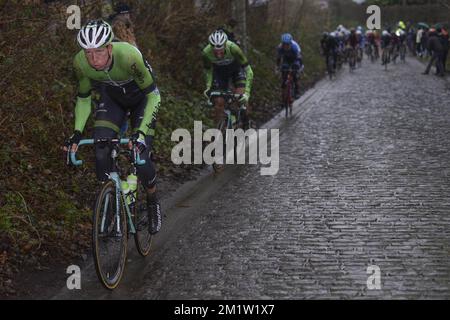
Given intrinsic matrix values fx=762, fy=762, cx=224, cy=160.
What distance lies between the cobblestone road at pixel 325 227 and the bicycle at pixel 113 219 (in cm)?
30

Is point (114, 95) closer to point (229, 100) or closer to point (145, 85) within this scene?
point (145, 85)

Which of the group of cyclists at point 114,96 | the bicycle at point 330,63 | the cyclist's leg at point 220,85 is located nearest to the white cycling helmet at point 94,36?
the group of cyclists at point 114,96

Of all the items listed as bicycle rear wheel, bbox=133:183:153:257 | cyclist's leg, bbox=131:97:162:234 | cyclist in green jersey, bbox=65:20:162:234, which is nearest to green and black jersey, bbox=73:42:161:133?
cyclist in green jersey, bbox=65:20:162:234

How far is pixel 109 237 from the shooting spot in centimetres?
612

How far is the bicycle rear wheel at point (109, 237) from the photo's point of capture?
583 cm

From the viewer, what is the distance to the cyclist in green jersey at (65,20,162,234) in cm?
626

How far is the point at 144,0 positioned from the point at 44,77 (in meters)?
6.73

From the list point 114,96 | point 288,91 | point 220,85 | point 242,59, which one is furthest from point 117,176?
point 288,91

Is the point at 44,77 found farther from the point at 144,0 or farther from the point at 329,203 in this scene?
the point at 144,0

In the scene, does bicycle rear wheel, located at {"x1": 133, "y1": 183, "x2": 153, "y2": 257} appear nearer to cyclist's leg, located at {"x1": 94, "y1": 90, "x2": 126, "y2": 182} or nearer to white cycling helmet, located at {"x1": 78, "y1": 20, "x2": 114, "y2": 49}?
cyclist's leg, located at {"x1": 94, "y1": 90, "x2": 126, "y2": 182}

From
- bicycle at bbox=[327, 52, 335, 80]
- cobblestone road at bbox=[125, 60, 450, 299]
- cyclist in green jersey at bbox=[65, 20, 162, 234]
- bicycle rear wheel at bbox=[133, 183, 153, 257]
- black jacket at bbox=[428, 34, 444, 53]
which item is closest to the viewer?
cobblestone road at bbox=[125, 60, 450, 299]

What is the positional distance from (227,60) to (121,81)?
526cm

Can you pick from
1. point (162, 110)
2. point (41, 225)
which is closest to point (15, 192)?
point (41, 225)

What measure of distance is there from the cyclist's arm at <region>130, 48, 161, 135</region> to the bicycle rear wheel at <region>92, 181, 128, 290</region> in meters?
0.66
